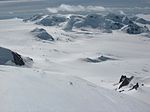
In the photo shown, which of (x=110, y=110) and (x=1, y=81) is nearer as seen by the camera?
(x=110, y=110)

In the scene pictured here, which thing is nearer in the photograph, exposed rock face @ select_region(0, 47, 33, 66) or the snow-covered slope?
the snow-covered slope

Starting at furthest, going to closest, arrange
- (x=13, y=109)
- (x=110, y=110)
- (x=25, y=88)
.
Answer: (x=25, y=88) → (x=110, y=110) → (x=13, y=109)

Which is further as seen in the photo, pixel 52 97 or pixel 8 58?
pixel 8 58

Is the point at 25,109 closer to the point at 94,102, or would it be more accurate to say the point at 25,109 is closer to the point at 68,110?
the point at 68,110

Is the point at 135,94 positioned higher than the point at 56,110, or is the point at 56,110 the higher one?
the point at 56,110

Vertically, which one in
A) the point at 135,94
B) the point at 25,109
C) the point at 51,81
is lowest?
the point at 135,94

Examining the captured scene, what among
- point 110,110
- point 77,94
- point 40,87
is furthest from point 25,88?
point 110,110

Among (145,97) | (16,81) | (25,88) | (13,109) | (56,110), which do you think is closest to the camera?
(13,109)

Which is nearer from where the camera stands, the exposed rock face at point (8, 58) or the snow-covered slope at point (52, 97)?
the snow-covered slope at point (52, 97)

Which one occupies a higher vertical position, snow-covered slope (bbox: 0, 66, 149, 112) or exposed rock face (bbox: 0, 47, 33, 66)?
snow-covered slope (bbox: 0, 66, 149, 112)

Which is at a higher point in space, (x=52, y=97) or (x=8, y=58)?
(x=52, y=97)

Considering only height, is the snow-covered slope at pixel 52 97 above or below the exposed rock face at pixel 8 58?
above
